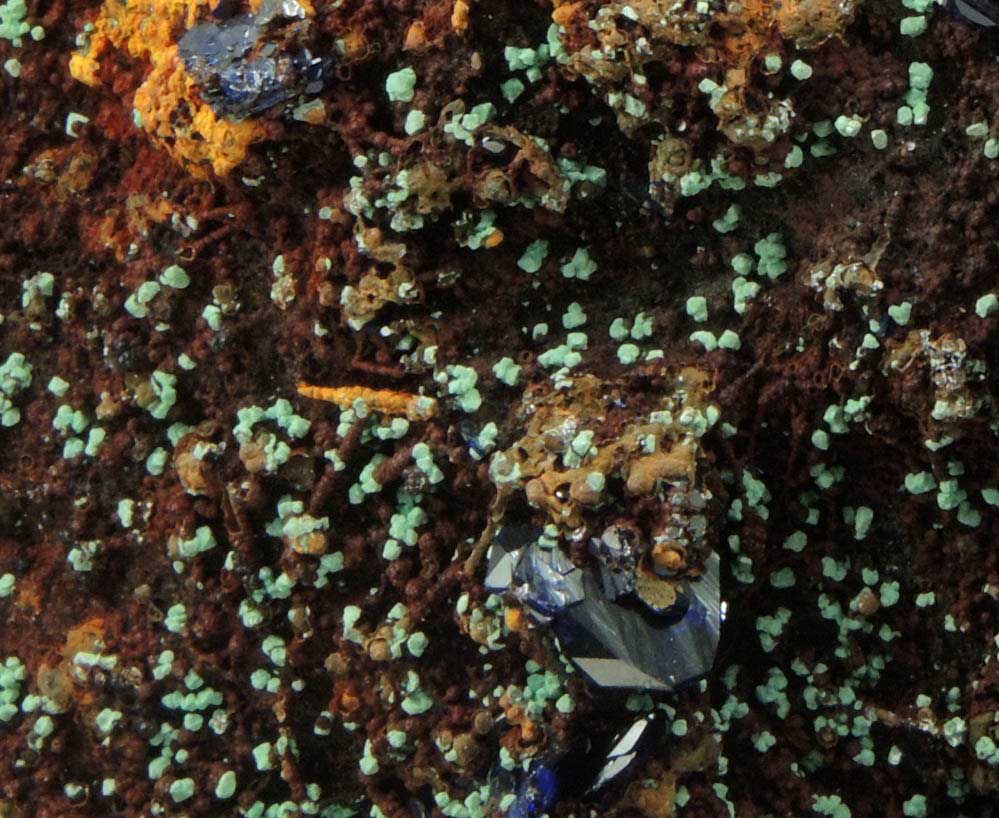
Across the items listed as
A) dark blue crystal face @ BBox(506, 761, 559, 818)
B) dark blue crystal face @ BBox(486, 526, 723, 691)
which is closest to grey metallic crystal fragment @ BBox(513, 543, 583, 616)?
dark blue crystal face @ BBox(486, 526, 723, 691)

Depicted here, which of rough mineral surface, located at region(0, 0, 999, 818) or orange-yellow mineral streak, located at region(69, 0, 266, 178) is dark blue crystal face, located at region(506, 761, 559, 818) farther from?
orange-yellow mineral streak, located at region(69, 0, 266, 178)

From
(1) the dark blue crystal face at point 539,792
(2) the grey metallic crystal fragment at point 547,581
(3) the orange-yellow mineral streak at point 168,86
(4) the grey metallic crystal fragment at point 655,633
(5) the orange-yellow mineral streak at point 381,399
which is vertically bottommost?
(1) the dark blue crystal face at point 539,792

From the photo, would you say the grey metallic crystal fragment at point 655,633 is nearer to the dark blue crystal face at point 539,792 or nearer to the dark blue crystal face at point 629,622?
the dark blue crystal face at point 629,622

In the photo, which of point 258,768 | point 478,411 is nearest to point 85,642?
point 258,768

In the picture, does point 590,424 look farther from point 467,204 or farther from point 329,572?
point 329,572

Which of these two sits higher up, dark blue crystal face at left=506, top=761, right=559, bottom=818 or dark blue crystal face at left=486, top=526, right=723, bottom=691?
dark blue crystal face at left=486, top=526, right=723, bottom=691

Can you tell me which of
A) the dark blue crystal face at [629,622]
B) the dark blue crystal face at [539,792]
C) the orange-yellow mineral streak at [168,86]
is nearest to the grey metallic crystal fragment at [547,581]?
the dark blue crystal face at [629,622]

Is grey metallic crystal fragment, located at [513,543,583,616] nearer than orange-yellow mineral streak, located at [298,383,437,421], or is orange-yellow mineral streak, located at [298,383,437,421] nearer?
grey metallic crystal fragment, located at [513,543,583,616]

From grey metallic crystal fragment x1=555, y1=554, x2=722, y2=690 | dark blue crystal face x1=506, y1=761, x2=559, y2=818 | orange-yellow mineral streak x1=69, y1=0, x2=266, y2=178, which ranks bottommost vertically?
dark blue crystal face x1=506, y1=761, x2=559, y2=818
